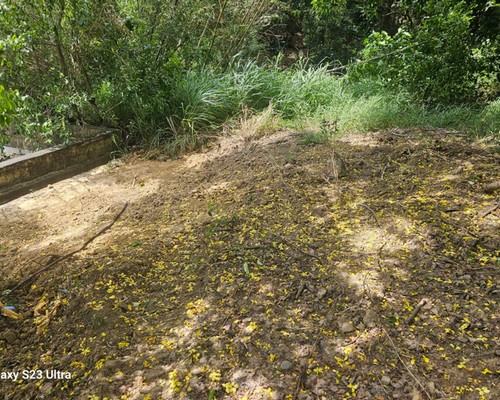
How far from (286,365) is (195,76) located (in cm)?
444

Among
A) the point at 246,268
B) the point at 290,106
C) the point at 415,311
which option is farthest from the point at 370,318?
the point at 290,106

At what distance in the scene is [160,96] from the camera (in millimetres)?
5012

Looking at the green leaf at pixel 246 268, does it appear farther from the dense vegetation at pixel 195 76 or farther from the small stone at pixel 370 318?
the dense vegetation at pixel 195 76

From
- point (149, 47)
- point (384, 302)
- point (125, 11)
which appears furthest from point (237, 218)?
point (125, 11)

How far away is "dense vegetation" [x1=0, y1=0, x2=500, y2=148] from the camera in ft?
14.1

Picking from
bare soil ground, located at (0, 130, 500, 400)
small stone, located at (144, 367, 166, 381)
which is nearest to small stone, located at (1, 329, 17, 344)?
bare soil ground, located at (0, 130, 500, 400)

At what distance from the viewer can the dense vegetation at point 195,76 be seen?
169 inches

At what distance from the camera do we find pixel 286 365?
1726mm

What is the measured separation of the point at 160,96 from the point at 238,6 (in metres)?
2.61

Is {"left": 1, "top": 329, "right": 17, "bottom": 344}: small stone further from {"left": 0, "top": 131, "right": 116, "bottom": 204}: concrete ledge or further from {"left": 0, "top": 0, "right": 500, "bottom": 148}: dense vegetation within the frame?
{"left": 0, "top": 0, "right": 500, "bottom": 148}: dense vegetation

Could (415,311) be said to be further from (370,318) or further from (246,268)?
(246,268)

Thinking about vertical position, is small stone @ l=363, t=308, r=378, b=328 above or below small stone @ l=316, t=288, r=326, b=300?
below

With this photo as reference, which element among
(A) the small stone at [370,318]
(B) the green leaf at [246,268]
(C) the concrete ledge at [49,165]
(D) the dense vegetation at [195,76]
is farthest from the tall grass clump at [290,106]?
(A) the small stone at [370,318]

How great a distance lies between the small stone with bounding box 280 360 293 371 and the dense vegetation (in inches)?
121
